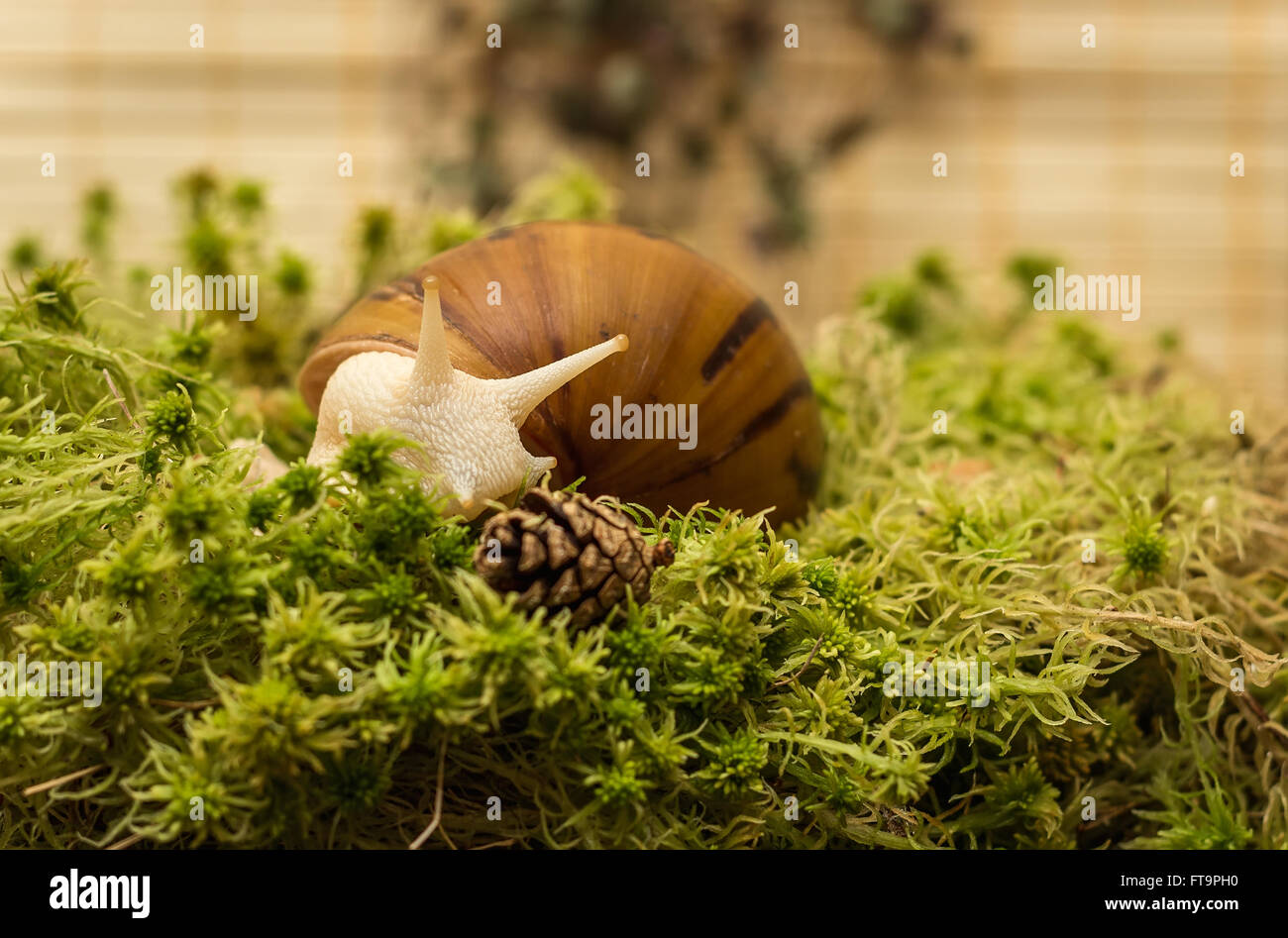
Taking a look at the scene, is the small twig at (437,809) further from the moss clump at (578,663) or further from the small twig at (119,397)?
the small twig at (119,397)

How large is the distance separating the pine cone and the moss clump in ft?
0.06

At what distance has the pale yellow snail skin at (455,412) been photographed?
71 centimetres

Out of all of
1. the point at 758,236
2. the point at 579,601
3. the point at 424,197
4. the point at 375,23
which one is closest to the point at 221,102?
the point at 375,23

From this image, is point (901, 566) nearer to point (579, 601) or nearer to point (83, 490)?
point (579, 601)

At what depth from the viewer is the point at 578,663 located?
62 centimetres

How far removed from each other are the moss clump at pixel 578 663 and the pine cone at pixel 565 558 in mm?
18

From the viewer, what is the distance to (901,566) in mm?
834

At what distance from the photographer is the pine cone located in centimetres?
64

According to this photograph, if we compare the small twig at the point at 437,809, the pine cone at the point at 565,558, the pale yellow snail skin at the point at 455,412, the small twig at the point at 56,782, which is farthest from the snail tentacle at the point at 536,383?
the small twig at the point at 56,782

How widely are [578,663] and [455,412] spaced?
216 mm

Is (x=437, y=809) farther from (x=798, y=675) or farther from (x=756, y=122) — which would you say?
(x=756, y=122)

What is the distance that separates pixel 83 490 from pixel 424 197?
1.28m

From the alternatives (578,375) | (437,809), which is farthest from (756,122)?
(437,809)

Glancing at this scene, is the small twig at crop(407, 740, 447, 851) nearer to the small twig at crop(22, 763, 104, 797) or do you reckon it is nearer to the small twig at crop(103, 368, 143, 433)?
the small twig at crop(22, 763, 104, 797)
